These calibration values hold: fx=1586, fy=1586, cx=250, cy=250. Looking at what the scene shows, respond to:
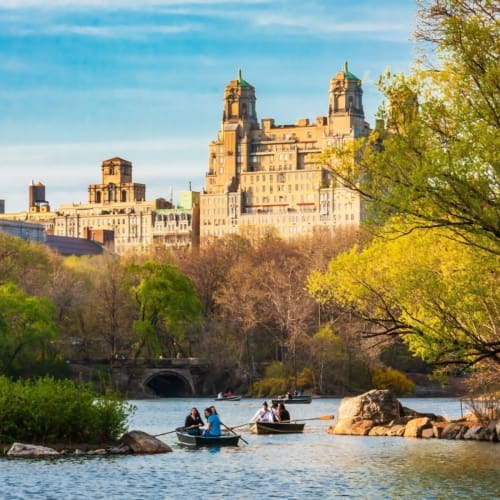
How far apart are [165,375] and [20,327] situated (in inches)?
683

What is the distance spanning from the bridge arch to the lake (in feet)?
190

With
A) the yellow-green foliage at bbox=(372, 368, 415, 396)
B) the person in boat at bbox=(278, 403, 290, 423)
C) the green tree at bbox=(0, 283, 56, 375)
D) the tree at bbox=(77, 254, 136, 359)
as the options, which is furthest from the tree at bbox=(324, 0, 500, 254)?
the tree at bbox=(77, 254, 136, 359)

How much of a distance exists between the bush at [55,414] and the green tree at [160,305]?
65.3 metres

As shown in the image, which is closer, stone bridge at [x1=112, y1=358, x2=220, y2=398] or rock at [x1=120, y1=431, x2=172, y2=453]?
rock at [x1=120, y1=431, x2=172, y2=453]

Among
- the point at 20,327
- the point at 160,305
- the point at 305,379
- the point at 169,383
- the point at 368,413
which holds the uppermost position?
the point at 160,305

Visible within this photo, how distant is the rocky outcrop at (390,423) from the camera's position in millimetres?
58969

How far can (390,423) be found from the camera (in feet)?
208

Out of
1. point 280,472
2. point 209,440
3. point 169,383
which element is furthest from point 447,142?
point 169,383

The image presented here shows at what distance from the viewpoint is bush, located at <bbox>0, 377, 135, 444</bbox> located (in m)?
49.6

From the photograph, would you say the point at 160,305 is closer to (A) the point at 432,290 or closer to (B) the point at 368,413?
(B) the point at 368,413

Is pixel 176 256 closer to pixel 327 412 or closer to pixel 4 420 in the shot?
pixel 327 412

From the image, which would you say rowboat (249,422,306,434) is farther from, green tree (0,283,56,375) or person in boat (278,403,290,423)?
green tree (0,283,56,375)

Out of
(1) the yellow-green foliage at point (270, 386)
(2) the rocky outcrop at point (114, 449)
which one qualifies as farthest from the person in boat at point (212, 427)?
(1) the yellow-green foliage at point (270, 386)

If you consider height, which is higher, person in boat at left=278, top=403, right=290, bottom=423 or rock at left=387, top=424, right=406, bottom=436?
person in boat at left=278, top=403, right=290, bottom=423
